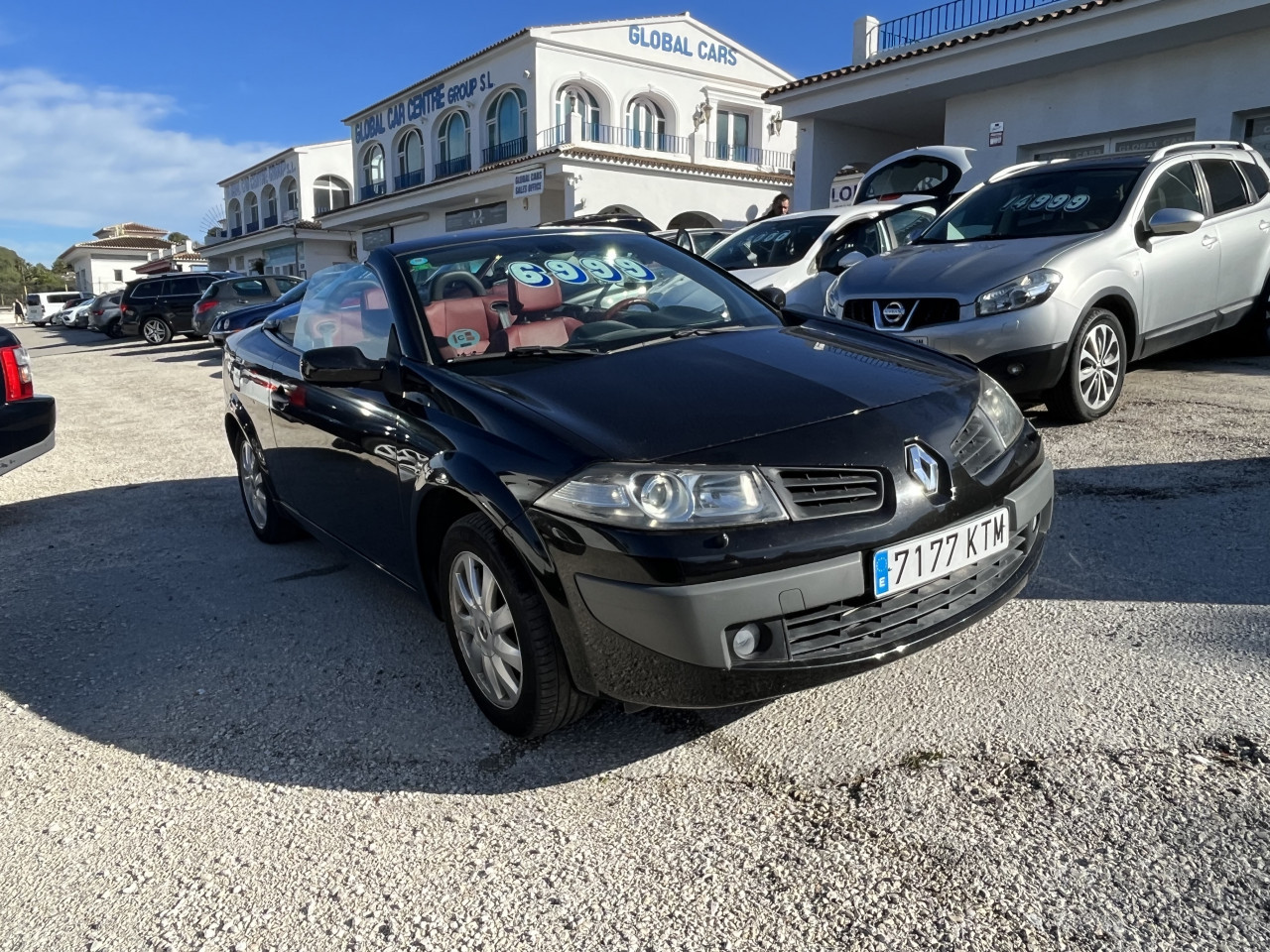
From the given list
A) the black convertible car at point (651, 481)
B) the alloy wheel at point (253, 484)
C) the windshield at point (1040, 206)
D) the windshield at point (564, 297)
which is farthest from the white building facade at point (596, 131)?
the black convertible car at point (651, 481)

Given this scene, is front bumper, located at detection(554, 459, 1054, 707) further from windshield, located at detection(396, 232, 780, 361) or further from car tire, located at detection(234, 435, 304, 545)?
car tire, located at detection(234, 435, 304, 545)

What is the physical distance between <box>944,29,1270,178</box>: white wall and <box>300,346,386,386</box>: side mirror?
1245 centimetres

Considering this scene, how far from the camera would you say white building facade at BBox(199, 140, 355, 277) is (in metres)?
45.4

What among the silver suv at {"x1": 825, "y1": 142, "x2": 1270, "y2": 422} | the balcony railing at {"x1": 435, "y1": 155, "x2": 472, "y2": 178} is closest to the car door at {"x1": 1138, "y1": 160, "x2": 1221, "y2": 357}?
the silver suv at {"x1": 825, "y1": 142, "x2": 1270, "y2": 422}

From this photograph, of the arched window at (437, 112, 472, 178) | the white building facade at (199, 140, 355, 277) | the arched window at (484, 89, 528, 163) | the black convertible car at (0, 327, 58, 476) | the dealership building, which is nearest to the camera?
the black convertible car at (0, 327, 58, 476)

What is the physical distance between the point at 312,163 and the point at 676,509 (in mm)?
50610

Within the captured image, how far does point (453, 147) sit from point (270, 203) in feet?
76.5

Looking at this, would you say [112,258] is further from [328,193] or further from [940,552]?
[940,552]

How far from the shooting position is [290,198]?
161 feet

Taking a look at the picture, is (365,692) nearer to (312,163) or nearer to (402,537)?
(402,537)

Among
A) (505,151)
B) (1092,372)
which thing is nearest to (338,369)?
(1092,372)

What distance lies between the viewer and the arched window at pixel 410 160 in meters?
36.3

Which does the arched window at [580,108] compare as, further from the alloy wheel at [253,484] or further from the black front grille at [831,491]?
the black front grille at [831,491]

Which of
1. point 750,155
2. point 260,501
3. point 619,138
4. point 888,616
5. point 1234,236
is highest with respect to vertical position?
point 619,138
